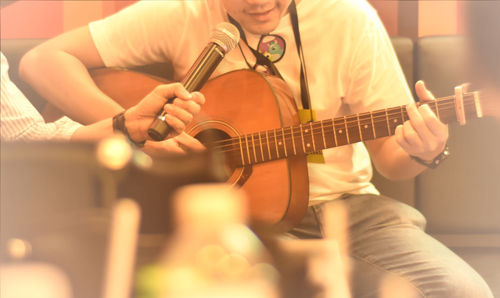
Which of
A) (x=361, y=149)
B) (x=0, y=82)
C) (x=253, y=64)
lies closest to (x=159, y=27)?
(x=253, y=64)

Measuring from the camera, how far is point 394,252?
854mm

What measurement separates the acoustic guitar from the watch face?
0.13ft

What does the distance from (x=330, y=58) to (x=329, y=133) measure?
5.6 inches

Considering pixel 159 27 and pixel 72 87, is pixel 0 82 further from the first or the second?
pixel 159 27

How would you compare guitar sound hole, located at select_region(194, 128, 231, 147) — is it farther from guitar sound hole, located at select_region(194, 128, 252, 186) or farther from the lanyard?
the lanyard

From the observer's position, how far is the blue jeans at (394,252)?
2.69ft

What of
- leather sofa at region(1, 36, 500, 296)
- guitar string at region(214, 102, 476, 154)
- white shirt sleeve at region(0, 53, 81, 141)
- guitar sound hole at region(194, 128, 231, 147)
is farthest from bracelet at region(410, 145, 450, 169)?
white shirt sleeve at region(0, 53, 81, 141)

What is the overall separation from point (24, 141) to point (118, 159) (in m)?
0.20

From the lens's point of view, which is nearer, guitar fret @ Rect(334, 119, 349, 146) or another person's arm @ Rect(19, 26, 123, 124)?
guitar fret @ Rect(334, 119, 349, 146)

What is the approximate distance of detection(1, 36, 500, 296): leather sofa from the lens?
2.86 feet

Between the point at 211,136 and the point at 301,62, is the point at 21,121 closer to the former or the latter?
the point at 211,136

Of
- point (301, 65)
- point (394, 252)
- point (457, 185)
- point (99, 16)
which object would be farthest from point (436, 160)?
point (99, 16)

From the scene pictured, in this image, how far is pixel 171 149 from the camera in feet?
3.01

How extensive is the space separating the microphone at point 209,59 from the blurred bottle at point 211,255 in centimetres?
15
